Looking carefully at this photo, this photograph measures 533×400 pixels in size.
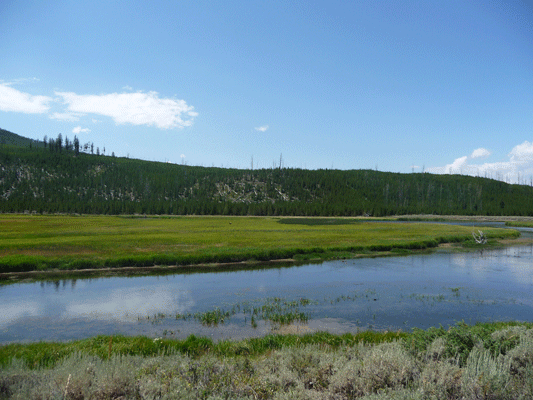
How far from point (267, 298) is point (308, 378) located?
1614cm

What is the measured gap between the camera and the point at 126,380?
27.8 feet

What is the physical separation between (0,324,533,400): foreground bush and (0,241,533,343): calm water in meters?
8.07

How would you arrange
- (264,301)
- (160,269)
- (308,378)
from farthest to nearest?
1. (160,269)
2. (264,301)
3. (308,378)

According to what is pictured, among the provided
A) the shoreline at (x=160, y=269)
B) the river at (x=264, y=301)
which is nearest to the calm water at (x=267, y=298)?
the river at (x=264, y=301)

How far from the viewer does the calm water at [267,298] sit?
19.1 metres

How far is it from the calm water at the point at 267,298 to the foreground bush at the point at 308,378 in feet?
26.5

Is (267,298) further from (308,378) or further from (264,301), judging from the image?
(308,378)

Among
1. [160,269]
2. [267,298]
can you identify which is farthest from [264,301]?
[160,269]

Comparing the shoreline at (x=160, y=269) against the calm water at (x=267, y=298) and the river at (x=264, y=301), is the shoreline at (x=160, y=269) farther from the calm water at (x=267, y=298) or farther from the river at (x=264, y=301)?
the calm water at (x=267, y=298)

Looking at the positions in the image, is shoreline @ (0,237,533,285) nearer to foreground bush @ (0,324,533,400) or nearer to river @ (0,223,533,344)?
river @ (0,223,533,344)

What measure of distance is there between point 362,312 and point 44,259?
31365mm

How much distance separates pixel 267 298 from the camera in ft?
82.4

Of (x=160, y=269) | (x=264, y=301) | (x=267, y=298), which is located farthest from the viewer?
(x=160, y=269)

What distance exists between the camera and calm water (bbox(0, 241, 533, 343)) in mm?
19062
